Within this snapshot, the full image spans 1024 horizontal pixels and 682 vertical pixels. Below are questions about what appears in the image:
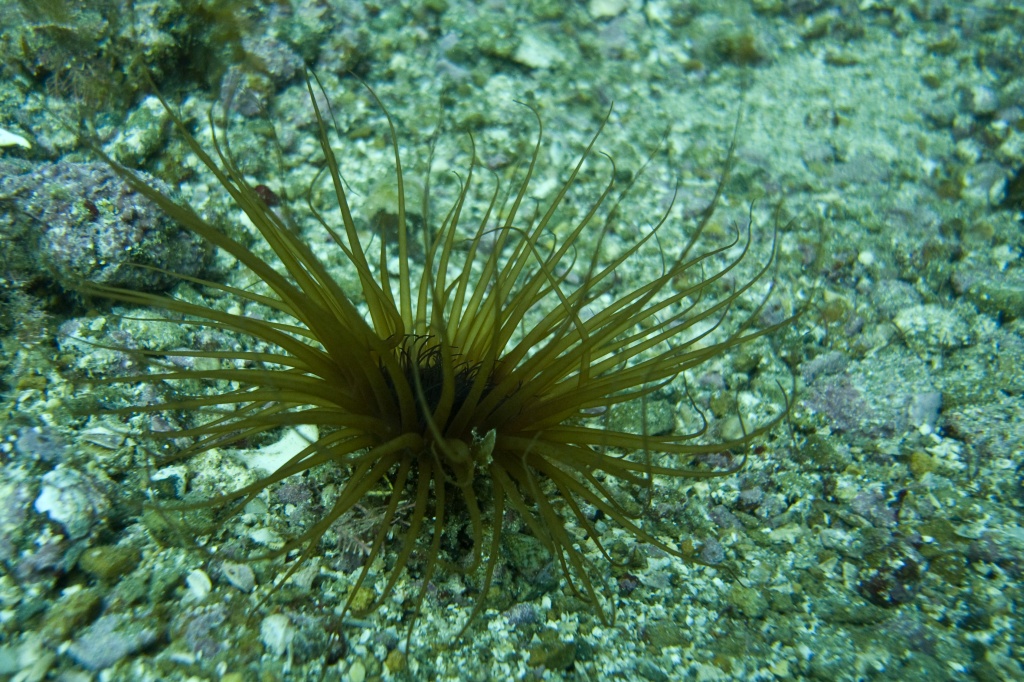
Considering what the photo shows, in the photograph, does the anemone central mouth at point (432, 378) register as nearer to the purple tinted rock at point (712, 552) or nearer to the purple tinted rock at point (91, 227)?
the purple tinted rock at point (712, 552)

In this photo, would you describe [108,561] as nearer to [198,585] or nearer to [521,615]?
[198,585]

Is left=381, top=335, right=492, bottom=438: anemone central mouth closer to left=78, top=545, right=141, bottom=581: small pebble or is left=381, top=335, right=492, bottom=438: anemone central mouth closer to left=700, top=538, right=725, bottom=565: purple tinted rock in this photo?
left=78, top=545, right=141, bottom=581: small pebble

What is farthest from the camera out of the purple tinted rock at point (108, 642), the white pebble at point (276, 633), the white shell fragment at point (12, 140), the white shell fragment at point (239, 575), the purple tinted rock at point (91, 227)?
the white shell fragment at point (12, 140)

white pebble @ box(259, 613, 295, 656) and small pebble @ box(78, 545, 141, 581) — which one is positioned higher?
small pebble @ box(78, 545, 141, 581)

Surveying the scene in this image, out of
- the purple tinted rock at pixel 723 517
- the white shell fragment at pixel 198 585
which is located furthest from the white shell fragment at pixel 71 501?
the purple tinted rock at pixel 723 517

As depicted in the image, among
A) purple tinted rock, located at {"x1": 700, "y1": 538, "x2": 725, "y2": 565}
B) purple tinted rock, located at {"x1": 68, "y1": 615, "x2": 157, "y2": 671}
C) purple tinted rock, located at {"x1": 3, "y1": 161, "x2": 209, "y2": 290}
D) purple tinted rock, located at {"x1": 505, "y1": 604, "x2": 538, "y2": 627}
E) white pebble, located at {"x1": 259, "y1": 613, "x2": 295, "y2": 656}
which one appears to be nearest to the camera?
purple tinted rock, located at {"x1": 68, "y1": 615, "x2": 157, "y2": 671}

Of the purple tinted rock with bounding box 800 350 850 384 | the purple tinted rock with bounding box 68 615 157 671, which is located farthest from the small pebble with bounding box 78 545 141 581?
the purple tinted rock with bounding box 800 350 850 384

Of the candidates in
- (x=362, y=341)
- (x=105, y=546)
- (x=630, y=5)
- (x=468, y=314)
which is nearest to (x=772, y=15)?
(x=630, y=5)

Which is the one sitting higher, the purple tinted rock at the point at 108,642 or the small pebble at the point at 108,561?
the small pebble at the point at 108,561

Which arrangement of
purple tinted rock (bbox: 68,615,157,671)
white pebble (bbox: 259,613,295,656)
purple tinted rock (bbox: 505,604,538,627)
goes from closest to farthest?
1. purple tinted rock (bbox: 68,615,157,671)
2. white pebble (bbox: 259,613,295,656)
3. purple tinted rock (bbox: 505,604,538,627)

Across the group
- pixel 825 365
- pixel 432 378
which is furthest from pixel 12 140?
pixel 825 365
